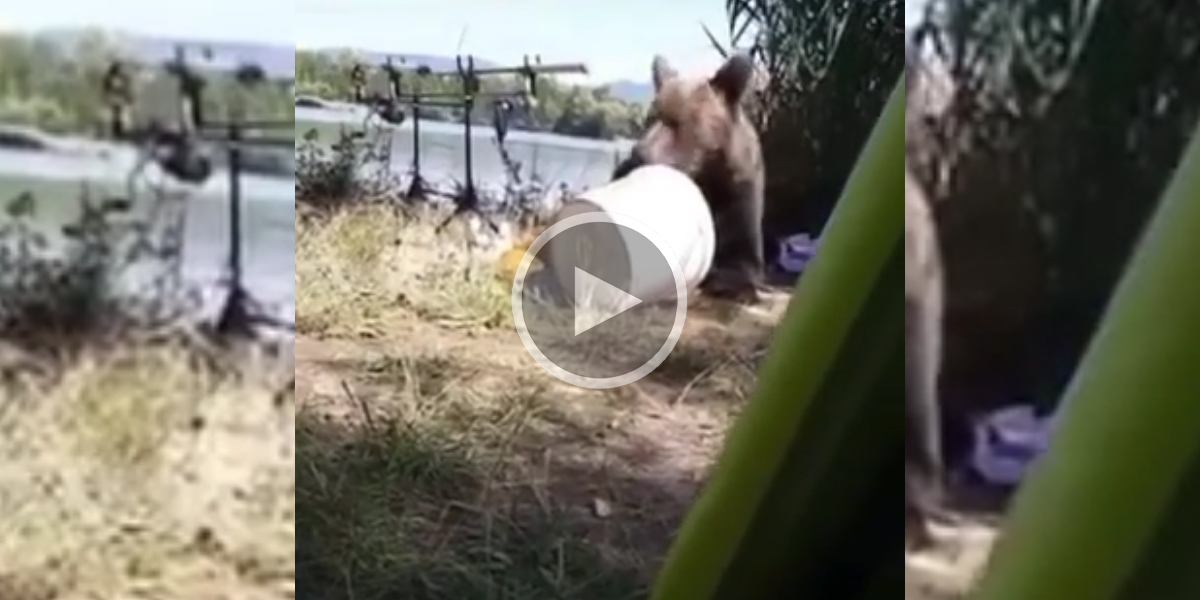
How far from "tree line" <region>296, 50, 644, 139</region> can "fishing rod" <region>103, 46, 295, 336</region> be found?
8 cm

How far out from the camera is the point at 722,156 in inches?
63.0

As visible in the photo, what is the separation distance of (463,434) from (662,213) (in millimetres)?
336

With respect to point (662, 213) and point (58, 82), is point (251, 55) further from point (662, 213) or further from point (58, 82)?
point (662, 213)

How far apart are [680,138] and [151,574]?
0.74 metres

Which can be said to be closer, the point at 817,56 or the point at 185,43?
the point at 185,43

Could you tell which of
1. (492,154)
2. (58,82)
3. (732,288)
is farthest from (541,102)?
(58,82)

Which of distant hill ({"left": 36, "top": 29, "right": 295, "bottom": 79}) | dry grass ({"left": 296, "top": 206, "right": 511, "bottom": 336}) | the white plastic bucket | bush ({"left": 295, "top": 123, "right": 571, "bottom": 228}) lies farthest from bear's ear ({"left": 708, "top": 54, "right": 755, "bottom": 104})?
distant hill ({"left": 36, "top": 29, "right": 295, "bottom": 79})

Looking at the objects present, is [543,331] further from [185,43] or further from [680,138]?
[185,43]

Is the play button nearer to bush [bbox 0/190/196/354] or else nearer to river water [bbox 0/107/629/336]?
river water [bbox 0/107/629/336]

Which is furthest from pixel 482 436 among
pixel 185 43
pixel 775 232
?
pixel 185 43

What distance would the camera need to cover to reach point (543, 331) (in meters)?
1.58

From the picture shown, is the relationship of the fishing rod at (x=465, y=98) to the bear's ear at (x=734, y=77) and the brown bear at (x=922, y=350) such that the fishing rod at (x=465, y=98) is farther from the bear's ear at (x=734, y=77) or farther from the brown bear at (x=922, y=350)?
the brown bear at (x=922, y=350)

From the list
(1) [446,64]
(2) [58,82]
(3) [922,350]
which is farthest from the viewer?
(1) [446,64]

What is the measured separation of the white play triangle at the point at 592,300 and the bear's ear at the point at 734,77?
255mm
